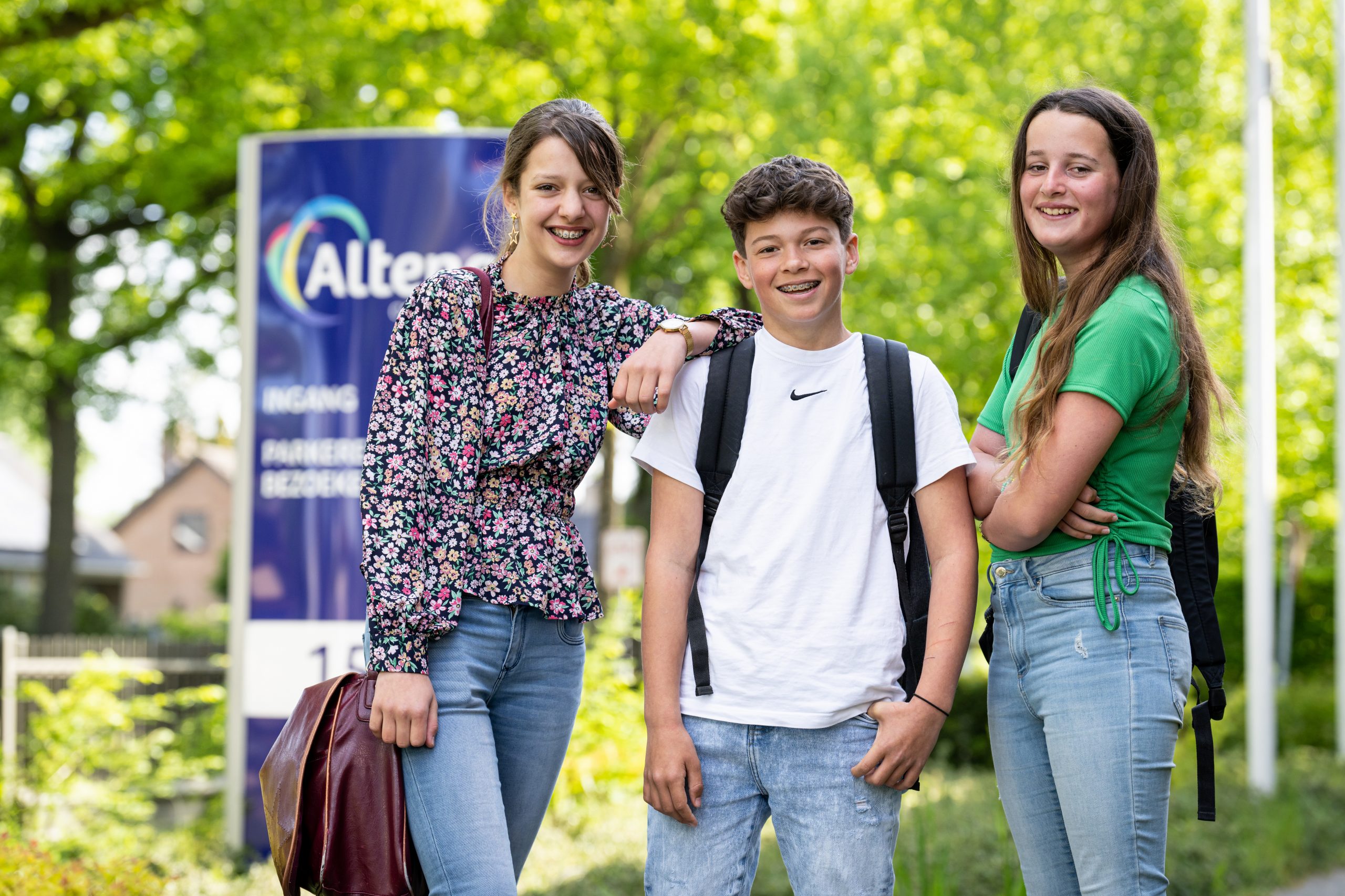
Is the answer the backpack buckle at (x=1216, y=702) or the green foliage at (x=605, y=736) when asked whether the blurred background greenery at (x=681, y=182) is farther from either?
the backpack buckle at (x=1216, y=702)

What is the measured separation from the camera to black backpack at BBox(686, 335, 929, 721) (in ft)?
8.14

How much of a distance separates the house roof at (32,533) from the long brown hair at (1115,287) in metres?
32.9

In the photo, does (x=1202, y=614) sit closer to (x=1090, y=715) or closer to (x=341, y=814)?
(x=1090, y=715)

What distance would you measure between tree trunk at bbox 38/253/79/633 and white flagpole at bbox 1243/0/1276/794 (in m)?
15.4

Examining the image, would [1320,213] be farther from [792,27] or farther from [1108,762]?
[1108,762]

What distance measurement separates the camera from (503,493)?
257 centimetres

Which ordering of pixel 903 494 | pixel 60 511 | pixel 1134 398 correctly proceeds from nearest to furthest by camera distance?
pixel 1134 398
pixel 903 494
pixel 60 511

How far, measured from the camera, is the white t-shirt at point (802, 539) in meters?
2.43

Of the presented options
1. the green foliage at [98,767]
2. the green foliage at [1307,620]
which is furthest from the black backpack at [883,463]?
the green foliage at [1307,620]

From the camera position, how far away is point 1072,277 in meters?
2.60

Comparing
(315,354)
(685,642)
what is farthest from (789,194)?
(315,354)

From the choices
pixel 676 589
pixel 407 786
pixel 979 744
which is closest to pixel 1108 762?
pixel 676 589

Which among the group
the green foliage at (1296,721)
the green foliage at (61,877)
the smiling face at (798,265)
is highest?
the smiling face at (798,265)

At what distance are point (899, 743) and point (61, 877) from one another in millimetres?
2655
